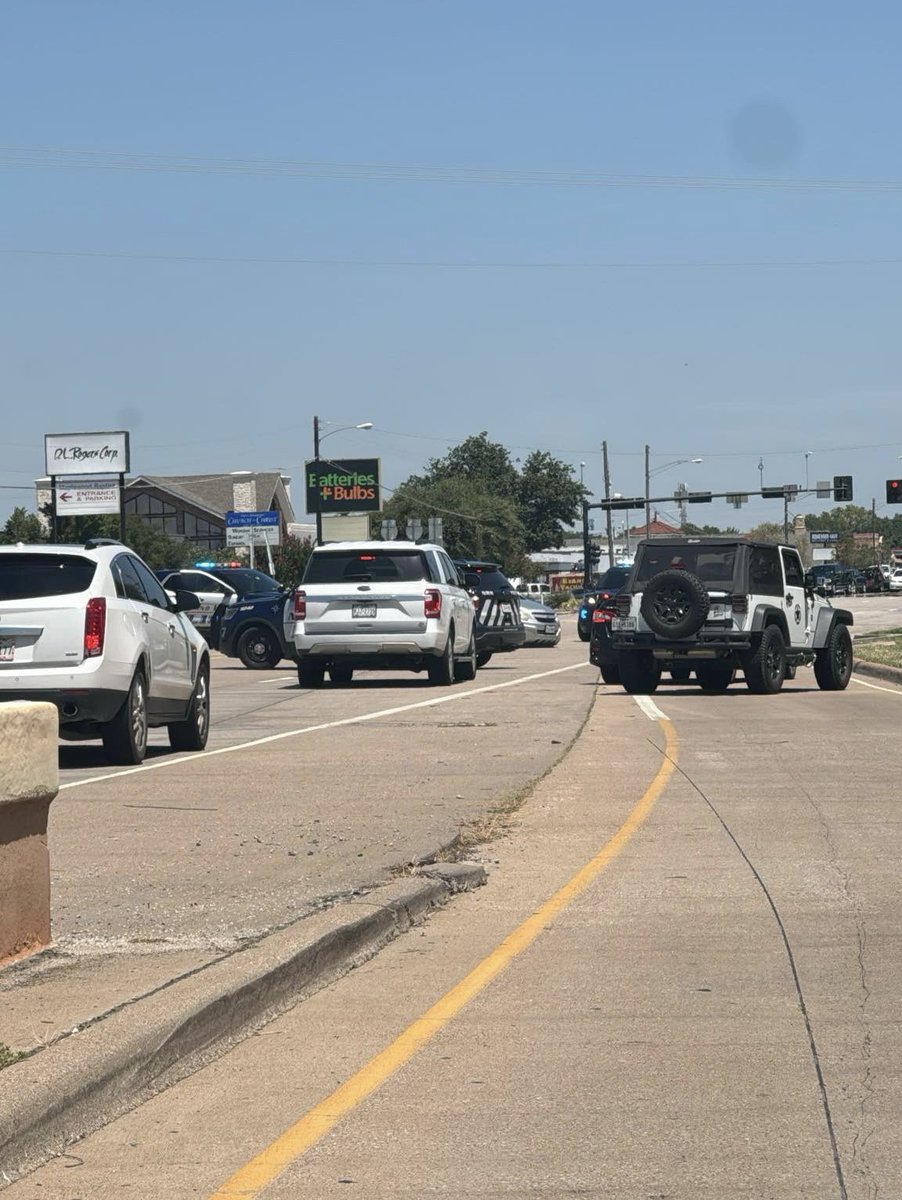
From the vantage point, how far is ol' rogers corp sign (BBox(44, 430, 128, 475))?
247 feet

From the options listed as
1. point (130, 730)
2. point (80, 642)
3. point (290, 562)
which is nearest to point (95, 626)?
point (80, 642)

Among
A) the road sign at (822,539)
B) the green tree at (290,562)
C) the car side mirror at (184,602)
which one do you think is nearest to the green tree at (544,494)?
the road sign at (822,539)

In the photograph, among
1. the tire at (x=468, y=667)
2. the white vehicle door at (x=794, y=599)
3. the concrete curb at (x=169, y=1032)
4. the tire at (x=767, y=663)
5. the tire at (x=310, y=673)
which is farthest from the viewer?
the tire at (x=468, y=667)

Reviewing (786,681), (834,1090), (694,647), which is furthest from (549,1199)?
(786,681)

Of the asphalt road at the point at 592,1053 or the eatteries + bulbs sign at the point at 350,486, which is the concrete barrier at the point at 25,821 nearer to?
the asphalt road at the point at 592,1053

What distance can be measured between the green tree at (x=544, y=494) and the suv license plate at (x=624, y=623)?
14010 cm

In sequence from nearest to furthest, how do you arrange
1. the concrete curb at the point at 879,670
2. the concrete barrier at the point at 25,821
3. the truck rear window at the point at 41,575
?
the concrete barrier at the point at 25,821
the truck rear window at the point at 41,575
the concrete curb at the point at 879,670

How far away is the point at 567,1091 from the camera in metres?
5.77

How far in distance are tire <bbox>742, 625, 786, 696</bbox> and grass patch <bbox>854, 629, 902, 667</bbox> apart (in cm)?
569

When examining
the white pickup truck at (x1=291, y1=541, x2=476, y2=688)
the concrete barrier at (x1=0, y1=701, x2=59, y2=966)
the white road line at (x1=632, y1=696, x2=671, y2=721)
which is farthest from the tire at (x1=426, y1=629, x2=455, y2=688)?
the concrete barrier at (x1=0, y1=701, x2=59, y2=966)

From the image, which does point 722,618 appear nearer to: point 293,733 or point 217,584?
point 293,733

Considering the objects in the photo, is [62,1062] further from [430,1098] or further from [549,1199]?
[549,1199]

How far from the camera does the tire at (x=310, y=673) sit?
26.1 meters

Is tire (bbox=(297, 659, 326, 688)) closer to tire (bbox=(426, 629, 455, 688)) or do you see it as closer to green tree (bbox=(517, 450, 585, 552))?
tire (bbox=(426, 629, 455, 688))
